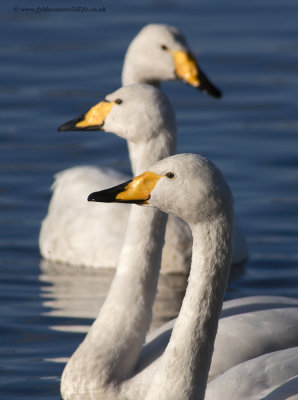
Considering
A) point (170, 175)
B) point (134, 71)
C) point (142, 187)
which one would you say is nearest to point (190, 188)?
point (170, 175)

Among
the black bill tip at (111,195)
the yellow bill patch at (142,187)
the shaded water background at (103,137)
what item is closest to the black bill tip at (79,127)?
the shaded water background at (103,137)

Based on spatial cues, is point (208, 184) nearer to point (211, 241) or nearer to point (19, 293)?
point (211, 241)

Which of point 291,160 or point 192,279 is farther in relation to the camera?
point 291,160

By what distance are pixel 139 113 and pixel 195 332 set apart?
6.95ft

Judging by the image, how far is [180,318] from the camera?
596cm

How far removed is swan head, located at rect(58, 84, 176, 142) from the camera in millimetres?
7602

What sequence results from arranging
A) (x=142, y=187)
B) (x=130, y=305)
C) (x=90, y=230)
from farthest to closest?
1. (x=90, y=230)
2. (x=130, y=305)
3. (x=142, y=187)

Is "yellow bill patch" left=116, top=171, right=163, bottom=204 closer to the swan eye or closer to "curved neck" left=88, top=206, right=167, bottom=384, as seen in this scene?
the swan eye

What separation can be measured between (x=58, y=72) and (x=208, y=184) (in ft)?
34.1

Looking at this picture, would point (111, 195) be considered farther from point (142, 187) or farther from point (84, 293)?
point (84, 293)

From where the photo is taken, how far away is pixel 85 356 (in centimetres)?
750

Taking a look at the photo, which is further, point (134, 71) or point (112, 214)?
point (134, 71)

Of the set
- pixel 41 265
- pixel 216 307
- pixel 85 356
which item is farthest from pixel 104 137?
pixel 216 307

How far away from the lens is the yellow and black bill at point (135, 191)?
5.89 meters
